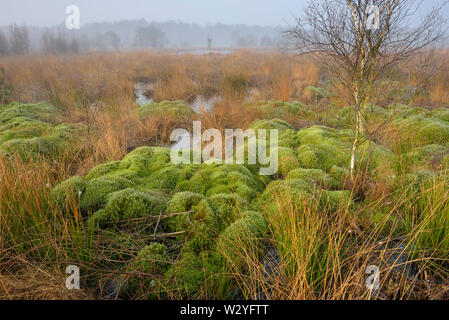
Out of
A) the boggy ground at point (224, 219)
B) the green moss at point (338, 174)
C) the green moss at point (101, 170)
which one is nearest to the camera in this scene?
the boggy ground at point (224, 219)

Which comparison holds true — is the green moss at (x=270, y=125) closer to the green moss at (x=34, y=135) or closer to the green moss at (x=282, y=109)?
the green moss at (x=282, y=109)

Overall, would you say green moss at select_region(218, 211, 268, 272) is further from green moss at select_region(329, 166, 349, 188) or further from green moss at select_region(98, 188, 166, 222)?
green moss at select_region(329, 166, 349, 188)

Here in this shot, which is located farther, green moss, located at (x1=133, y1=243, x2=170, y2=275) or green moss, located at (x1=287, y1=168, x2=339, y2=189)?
green moss, located at (x1=287, y1=168, x2=339, y2=189)

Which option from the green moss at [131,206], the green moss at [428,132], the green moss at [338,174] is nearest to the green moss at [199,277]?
the green moss at [131,206]

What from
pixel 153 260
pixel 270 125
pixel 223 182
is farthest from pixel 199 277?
pixel 270 125

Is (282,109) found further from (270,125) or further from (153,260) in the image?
(153,260)

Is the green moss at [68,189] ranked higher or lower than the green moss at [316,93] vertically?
lower

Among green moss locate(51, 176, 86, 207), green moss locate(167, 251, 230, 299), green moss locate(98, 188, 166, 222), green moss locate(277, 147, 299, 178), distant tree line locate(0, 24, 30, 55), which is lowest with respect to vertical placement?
green moss locate(167, 251, 230, 299)

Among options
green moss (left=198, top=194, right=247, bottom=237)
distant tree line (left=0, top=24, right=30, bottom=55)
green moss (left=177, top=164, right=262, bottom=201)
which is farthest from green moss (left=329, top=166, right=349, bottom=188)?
distant tree line (left=0, top=24, right=30, bottom=55)

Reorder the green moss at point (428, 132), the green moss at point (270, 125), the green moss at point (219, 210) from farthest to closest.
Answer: the green moss at point (270, 125), the green moss at point (428, 132), the green moss at point (219, 210)

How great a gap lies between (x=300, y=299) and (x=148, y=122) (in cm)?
423

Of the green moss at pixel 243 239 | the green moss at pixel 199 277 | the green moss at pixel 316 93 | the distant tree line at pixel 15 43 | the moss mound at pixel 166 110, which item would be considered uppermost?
the distant tree line at pixel 15 43
